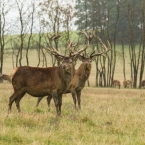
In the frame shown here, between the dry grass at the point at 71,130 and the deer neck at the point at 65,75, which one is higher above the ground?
the deer neck at the point at 65,75

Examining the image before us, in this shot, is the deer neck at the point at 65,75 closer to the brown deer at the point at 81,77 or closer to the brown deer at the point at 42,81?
the brown deer at the point at 42,81

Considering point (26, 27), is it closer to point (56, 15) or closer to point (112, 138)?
point (56, 15)

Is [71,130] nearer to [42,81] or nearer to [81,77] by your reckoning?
[42,81]

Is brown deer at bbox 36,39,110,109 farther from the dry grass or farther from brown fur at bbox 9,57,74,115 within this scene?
the dry grass

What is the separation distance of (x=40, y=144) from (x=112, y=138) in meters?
1.63

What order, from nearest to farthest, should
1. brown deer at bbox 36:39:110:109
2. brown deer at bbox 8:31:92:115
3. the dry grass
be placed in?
the dry grass < brown deer at bbox 8:31:92:115 < brown deer at bbox 36:39:110:109

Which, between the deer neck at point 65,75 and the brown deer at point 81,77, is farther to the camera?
the brown deer at point 81,77

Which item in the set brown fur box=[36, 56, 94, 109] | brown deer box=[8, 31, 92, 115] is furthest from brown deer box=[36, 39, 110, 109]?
brown deer box=[8, 31, 92, 115]

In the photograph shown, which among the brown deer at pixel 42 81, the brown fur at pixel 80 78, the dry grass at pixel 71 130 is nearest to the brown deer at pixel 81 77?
the brown fur at pixel 80 78

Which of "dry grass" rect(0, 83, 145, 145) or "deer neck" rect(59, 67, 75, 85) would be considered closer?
"dry grass" rect(0, 83, 145, 145)

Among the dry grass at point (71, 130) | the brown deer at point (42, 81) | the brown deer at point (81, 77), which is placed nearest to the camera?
the dry grass at point (71, 130)

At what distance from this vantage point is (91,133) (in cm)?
784

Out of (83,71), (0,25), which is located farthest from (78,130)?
(0,25)

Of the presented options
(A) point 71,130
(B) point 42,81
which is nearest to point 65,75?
(B) point 42,81
